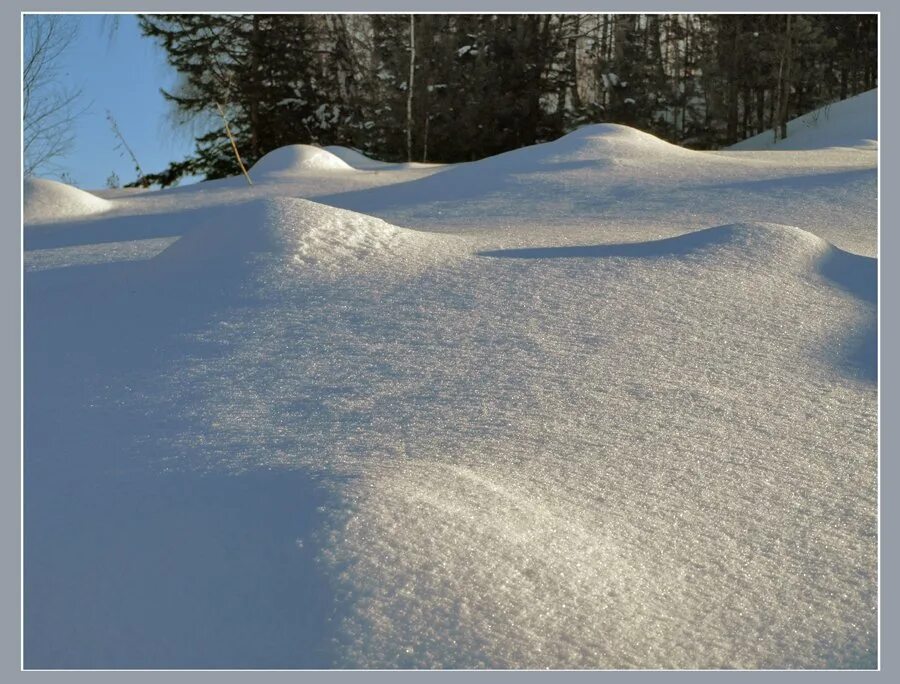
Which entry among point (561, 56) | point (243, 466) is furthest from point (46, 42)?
point (243, 466)

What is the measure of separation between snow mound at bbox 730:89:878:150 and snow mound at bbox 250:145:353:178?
593 centimetres

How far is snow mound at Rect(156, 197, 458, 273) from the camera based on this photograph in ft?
11.3

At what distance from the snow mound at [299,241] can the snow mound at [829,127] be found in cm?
893

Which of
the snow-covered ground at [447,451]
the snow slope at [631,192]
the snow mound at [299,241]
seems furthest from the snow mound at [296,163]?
the snow mound at [299,241]

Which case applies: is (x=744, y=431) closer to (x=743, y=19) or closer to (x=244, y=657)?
(x=244, y=657)

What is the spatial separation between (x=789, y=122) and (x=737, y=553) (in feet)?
42.8

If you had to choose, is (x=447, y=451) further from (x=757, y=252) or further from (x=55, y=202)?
(x=55, y=202)

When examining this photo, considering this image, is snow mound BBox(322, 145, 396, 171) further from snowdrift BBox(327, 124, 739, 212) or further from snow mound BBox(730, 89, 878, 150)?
snow mound BBox(730, 89, 878, 150)

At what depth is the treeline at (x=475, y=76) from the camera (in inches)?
522

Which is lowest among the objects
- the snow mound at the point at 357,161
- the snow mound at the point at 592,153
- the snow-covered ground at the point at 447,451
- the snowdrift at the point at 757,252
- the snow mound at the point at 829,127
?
the snow-covered ground at the point at 447,451

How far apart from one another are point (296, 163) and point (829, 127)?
745 cm

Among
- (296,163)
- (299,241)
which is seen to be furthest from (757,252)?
(296,163)

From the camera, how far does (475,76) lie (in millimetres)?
13453

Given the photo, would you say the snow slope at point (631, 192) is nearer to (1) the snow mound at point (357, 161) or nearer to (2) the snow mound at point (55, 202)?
(2) the snow mound at point (55, 202)
